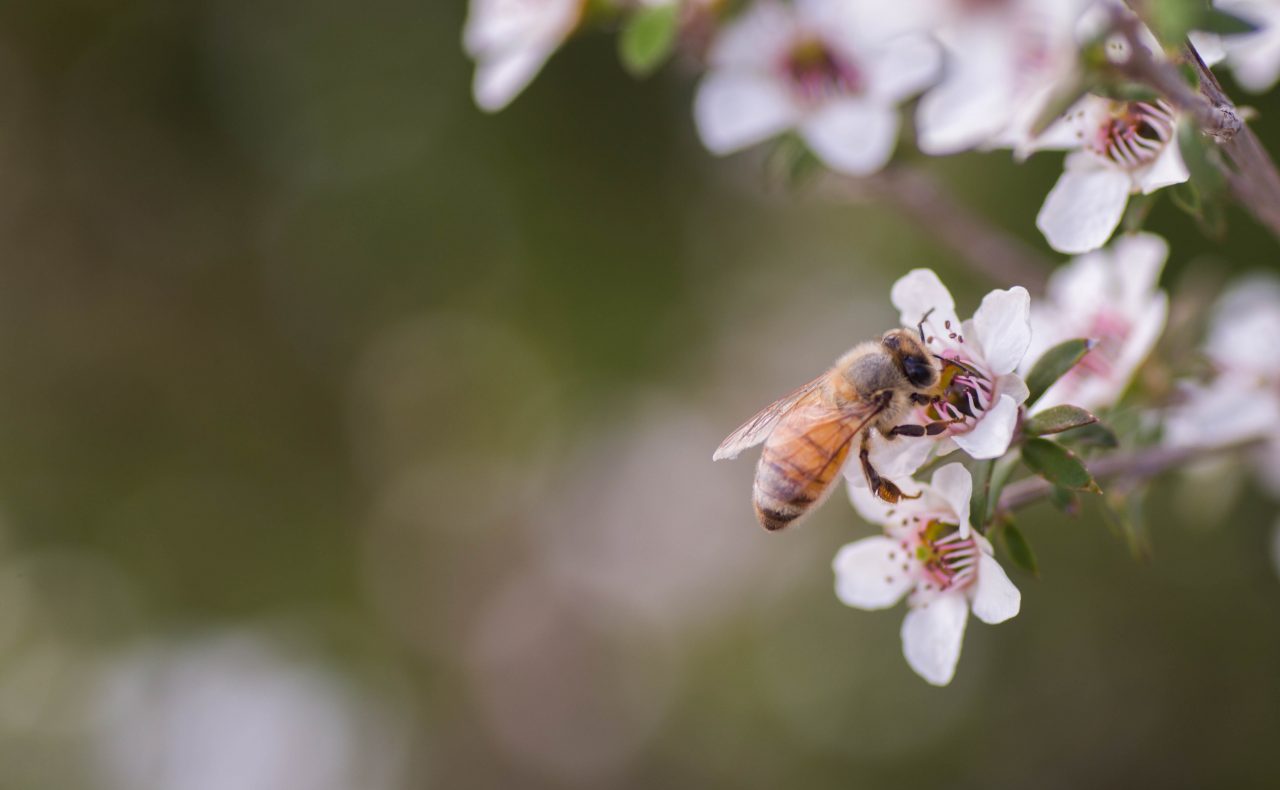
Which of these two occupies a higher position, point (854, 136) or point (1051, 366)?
point (854, 136)

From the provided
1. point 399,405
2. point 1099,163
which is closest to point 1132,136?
point 1099,163

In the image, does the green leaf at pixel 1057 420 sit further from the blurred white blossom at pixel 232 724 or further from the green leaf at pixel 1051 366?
the blurred white blossom at pixel 232 724

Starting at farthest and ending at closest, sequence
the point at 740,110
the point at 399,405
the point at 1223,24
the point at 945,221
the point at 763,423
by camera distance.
A: the point at 399,405
the point at 945,221
the point at 740,110
the point at 763,423
the point at 1223,24

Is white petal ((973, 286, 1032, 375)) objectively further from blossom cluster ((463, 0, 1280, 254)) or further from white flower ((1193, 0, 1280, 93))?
white flower ((1193, 0, 1280, 93))

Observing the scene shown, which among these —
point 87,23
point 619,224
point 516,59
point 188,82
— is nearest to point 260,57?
point 188,82

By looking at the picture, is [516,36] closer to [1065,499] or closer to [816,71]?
[816,71]

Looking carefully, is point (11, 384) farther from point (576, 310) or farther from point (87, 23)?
point (576, 310)
